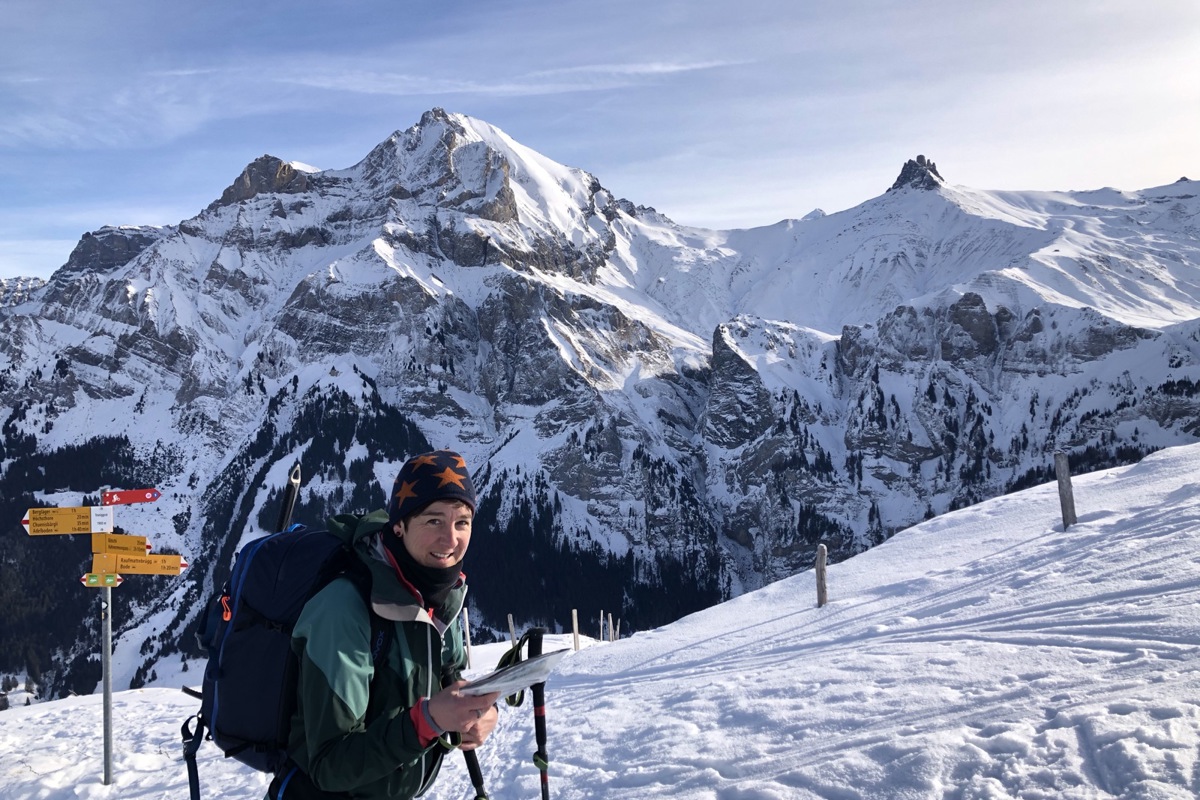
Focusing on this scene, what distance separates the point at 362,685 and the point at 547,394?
14813 centimetres

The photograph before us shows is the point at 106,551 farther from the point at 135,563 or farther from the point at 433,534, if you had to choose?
the point at 433,534

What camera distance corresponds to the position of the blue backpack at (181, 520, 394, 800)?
3.49 meters

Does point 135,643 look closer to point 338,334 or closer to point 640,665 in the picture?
point 338,334

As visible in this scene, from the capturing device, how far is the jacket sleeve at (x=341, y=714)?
3203mm

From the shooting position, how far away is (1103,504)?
15164mm

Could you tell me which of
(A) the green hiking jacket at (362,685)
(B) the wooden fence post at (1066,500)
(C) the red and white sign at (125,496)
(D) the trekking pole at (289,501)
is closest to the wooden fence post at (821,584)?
(B) the wooden fence post at (1066,500)

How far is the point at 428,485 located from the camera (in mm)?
3693

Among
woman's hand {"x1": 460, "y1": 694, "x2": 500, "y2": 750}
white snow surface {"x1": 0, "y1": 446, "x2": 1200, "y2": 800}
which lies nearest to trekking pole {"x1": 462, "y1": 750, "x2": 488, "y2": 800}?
woman's hand {"x1": 460, "y1": 694, "x2": 500, "y2": 750}

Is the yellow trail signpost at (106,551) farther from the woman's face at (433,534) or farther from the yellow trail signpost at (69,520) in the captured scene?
the woman's face at (433,534)

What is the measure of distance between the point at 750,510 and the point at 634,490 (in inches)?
837

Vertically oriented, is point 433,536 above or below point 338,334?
below

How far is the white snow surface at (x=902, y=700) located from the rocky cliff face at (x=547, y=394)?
99.8m

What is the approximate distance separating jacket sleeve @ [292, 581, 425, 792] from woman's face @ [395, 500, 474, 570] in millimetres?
441

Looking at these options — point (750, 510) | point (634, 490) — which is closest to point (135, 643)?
point (634, 490)
